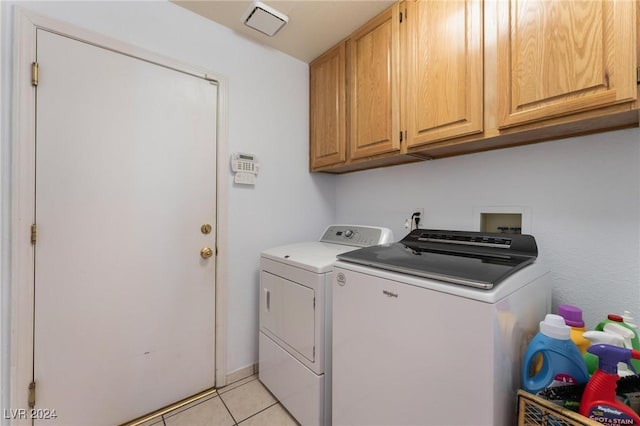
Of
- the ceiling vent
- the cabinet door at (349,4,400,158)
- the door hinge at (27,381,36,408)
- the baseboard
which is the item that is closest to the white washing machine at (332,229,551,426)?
A: the cabinet door at (349,4,400,158)

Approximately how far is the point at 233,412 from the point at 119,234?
1.21 m

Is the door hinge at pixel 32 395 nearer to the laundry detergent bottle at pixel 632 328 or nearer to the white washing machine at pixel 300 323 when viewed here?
the white washing machine at pixel 300 323

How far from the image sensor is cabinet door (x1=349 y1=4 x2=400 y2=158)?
4.97 feet

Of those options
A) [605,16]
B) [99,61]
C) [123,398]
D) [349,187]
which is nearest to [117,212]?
[99,61]

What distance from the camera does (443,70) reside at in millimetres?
1285

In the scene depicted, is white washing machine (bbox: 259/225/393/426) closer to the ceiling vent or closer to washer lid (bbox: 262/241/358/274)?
washer lid (bbox: 262/241/358/274)

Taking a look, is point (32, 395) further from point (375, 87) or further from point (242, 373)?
point (375, 87)

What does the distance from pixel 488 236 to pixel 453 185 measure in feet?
1.41

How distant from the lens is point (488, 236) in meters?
1.29

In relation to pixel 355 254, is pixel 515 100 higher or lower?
higher

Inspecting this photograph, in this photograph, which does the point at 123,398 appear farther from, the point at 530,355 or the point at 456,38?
the point at 456,38

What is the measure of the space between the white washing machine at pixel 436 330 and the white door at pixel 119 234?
1005mm

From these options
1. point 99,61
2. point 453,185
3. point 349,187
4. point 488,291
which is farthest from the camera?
point 349,187

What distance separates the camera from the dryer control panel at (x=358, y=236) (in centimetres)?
169
